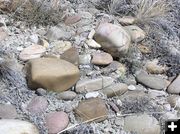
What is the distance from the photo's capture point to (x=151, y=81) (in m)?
2.80

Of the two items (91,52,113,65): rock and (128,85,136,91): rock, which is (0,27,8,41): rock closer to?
(91,52,113,65): rock

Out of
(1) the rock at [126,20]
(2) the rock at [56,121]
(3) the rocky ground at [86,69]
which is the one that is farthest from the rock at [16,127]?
(1) the rock at [126,20]

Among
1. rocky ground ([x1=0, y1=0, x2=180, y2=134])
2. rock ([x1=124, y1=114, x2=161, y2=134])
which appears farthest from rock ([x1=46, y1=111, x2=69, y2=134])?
rock ([x1=124, y1=114, x2=161, y2=134])

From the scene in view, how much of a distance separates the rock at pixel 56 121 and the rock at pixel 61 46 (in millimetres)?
517

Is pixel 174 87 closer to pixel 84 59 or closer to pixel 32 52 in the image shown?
pixel 84 59

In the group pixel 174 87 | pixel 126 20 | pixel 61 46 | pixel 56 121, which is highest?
pixel 126 20

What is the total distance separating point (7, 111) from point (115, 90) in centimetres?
68

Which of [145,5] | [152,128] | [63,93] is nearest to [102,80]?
[63,93]

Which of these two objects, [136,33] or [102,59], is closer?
[102,59]

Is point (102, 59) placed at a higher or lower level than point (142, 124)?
higher

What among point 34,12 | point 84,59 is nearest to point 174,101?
point 84,59

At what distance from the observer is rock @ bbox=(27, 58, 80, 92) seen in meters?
2.53

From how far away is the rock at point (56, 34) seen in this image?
2941mm

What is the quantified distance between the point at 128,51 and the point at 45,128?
86 centimetres
